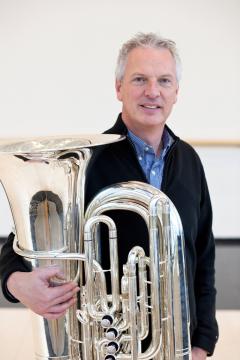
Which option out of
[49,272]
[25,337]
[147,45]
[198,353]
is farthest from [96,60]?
[49,272]

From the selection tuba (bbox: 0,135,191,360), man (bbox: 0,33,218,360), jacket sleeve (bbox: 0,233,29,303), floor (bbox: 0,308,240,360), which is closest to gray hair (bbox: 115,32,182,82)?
man (bbox: 0,33,218,360)

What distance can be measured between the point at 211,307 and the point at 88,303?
470 millimetres

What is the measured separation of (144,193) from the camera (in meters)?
1.12

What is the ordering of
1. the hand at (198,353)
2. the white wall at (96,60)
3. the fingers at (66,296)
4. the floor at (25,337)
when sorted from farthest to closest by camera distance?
the white wall at (96,60)
the floor at (25,337)
the hand at (198,353)
the fingers at (66,296)

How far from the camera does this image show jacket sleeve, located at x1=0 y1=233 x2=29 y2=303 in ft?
3.88

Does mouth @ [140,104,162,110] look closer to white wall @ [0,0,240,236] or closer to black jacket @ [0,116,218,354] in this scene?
black jacket @ [0,116,218,354]

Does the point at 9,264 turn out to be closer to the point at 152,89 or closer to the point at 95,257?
the point at 95,257

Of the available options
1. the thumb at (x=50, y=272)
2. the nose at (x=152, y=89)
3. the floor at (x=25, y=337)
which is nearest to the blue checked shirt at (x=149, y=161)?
the nose at (x=152, y=89)

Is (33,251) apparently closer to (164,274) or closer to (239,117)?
(164,274)

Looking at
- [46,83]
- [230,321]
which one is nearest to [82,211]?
[230,321]

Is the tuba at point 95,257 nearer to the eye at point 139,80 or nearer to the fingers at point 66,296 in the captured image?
the fingers at point 66,296

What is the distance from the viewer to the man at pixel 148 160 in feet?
4.04

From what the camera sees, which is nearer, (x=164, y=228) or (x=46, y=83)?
(x=164, y=228)

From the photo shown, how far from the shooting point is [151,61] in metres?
1.25
